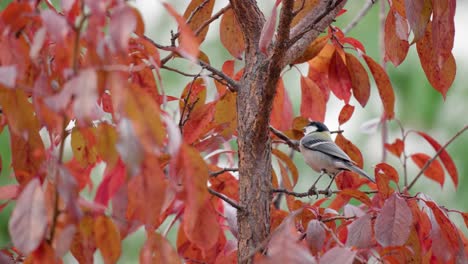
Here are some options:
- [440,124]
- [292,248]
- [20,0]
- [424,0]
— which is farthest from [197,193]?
[440,124]

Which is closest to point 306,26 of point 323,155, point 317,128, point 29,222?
point 29,222

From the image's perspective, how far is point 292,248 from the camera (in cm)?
65

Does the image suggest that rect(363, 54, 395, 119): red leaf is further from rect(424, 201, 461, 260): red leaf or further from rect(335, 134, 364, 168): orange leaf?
rect(424, 201, 461, 260): red leaf

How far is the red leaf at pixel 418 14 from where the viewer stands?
0.87 metres

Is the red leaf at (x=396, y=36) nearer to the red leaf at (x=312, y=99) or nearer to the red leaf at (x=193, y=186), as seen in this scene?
the red leaf at (x=312, y=99)

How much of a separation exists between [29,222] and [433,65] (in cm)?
63

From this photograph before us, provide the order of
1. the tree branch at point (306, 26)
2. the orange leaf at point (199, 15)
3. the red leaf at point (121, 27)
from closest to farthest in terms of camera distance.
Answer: the red leaf at point (121, 27) → the tree branch at point (306, 26) → the orange leaf at point (199, 15)

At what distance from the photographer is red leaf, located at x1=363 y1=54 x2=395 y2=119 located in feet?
3.99

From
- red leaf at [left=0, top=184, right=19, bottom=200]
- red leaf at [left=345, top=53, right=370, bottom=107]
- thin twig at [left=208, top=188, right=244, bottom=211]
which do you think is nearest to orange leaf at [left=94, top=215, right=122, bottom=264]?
red leaf at [left=0, top=184, right=19, bottom=200]

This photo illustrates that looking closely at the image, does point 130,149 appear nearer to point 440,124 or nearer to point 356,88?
point 356,88

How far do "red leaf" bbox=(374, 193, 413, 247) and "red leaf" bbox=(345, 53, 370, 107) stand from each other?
1.09 feet

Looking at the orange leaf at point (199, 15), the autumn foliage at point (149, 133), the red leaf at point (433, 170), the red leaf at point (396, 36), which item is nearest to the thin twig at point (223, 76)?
the autumn foliage at point (149, 133)

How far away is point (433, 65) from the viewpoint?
1.02 meters

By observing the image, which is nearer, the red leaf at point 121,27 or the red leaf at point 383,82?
the red leaf at point 121,27
